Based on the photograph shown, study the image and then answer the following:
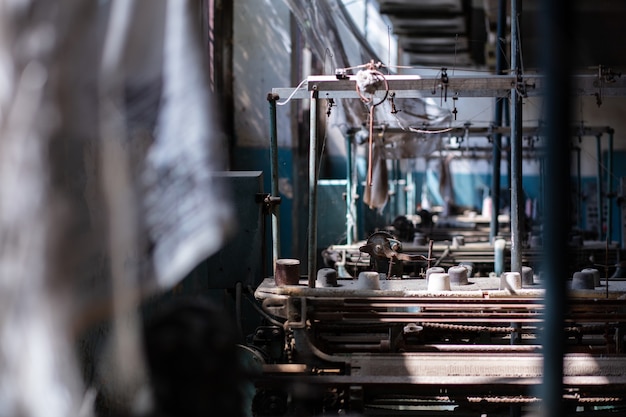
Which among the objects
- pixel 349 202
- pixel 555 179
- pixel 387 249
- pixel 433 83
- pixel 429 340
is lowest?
pixel 429 340

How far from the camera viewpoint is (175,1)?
3.48 metres

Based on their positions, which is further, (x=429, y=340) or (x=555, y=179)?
(x=429, y=340)

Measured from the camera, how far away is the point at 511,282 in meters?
6.16

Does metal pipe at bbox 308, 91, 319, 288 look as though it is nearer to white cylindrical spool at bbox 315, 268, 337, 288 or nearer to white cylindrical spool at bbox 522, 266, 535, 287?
white cylindrical spool at bbox 315, 268, 337, 288

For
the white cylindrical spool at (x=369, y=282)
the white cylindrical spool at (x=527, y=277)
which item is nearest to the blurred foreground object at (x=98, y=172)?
the white cylindrical spool at (x=369, y=282)

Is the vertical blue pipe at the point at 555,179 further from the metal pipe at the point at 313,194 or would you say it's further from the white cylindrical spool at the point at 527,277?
the white cylindrical spool at the point at 527,277

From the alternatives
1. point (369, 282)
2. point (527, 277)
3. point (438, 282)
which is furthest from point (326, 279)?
point (527, 277)

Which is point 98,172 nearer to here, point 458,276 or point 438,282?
point 438,282

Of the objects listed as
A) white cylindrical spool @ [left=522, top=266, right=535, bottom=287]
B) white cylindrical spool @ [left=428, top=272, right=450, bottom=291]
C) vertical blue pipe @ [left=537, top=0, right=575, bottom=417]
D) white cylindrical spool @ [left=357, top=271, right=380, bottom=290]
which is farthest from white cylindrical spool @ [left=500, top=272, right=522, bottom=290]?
vertical blue pipe @ [left=537, top=0, right=575, bottom=417]

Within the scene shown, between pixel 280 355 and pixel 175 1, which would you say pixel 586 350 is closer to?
pixel 280 355

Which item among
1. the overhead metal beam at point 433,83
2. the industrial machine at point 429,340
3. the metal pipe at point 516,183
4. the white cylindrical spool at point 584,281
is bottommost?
the industrial machine at point 429,340

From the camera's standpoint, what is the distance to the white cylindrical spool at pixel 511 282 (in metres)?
6.16

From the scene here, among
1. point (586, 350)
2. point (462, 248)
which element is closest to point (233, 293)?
point (586, 350)

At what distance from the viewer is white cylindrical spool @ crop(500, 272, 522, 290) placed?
20.2 ft
